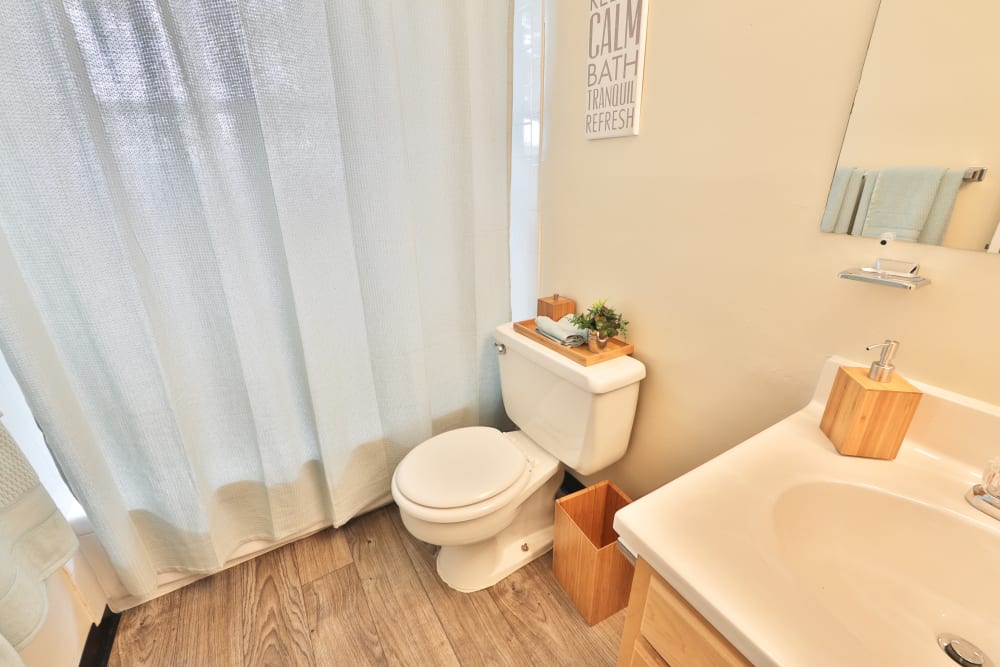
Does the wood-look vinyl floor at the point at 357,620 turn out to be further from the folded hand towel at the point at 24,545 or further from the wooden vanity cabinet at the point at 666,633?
the wooden vanity cabinet at the point at 666,633

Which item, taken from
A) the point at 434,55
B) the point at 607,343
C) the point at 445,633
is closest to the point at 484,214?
the point at 434,55

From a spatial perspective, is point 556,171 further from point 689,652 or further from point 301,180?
point 689,652

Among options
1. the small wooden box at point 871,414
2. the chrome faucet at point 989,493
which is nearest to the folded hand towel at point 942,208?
the small wooden box at point 871,414

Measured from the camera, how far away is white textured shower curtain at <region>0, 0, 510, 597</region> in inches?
36.0

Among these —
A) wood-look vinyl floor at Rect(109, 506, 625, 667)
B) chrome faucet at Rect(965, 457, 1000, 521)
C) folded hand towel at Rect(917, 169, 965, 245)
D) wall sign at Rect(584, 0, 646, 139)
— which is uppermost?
wall sign at Rect(584, 0, 646, 139)

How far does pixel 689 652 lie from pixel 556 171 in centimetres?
124

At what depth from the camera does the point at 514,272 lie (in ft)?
5.28

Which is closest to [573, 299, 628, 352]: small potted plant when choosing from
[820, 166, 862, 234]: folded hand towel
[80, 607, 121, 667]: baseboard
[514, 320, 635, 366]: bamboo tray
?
[514, 320, 635, 366]: bamboo tray

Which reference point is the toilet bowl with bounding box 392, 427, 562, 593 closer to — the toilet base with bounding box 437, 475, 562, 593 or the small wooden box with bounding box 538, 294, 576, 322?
the toilet base with bounding box 437, 475, 562, 593

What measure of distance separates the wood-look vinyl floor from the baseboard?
20 millimetres

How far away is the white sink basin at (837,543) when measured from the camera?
454mm

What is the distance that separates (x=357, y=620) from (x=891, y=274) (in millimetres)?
1551

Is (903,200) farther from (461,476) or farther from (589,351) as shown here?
(461,476)

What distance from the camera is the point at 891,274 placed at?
683 mm
